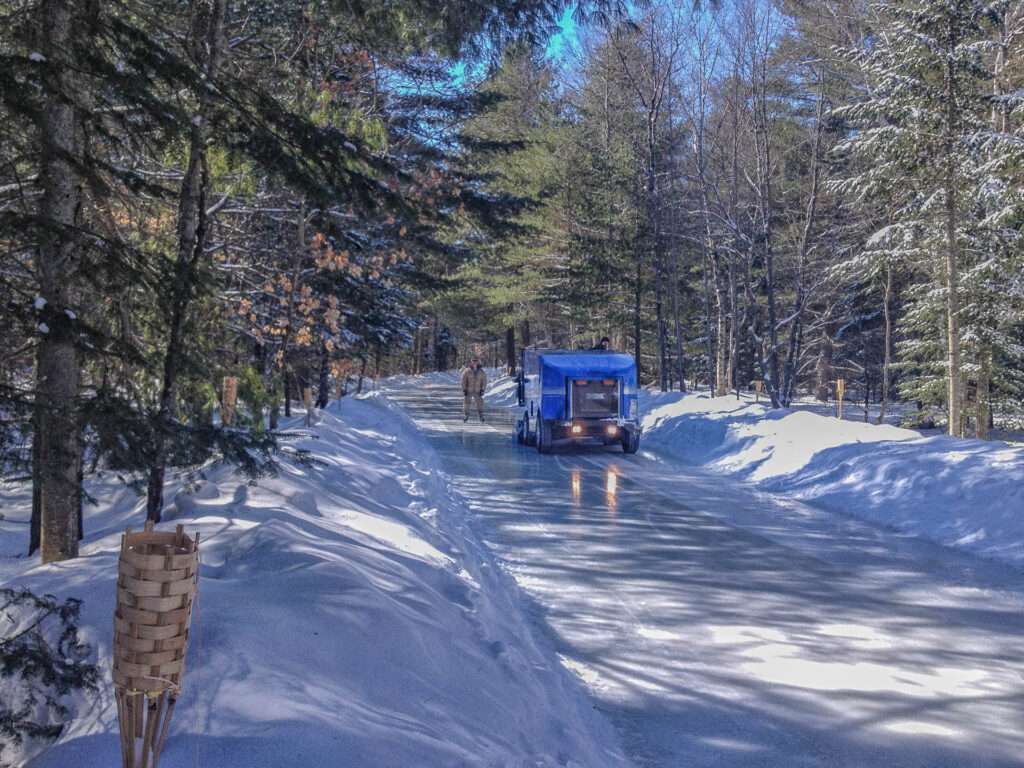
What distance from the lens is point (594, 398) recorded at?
18.4m

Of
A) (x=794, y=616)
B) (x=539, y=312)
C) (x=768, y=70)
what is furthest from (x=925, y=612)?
(x=539, y=312)

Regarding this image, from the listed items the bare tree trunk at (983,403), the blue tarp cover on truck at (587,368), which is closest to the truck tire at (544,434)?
the blue tarp cover on truck at (587,368)

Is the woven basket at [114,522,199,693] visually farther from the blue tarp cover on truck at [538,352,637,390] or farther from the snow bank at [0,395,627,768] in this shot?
the blue tarp cover on truck at [538,352,637,390]

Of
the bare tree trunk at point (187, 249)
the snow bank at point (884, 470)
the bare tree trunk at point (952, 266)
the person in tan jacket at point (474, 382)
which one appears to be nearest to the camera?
the bare tree trunk at point (187, 249)

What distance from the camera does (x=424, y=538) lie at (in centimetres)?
855

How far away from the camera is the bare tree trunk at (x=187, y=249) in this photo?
5.06 metres

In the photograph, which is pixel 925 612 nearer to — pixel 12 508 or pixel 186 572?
pixel 186 572

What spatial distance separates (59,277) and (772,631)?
5780mm

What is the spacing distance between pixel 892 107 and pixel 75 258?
1921cm

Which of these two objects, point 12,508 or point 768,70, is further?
point 768,70

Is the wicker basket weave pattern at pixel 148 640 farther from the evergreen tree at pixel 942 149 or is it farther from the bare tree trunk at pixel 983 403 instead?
the bare tree trunk at pixel 983 403

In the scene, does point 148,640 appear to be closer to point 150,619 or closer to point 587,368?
point 150,619

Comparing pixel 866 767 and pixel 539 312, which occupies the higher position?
pixel 539 312

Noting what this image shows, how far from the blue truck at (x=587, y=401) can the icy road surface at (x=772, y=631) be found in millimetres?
6238
